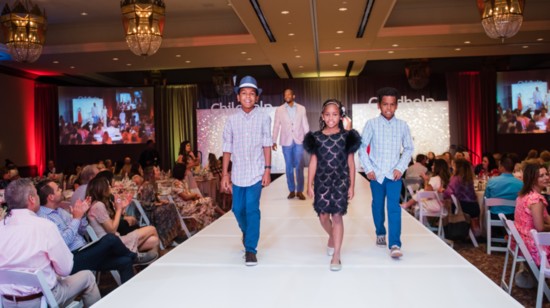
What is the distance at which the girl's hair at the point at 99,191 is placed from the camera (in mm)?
4629

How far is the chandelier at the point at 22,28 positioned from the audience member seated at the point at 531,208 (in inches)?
211

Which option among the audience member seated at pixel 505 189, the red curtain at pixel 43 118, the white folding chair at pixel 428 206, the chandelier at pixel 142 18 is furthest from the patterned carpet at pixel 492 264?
the red curtain at pixel 43 118

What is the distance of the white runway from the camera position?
279cm

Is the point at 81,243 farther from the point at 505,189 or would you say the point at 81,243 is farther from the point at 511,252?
the point at 505,189

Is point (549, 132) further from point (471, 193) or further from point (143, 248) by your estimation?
point (143, 248)

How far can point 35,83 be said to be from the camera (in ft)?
48.4

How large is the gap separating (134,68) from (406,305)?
12.1m

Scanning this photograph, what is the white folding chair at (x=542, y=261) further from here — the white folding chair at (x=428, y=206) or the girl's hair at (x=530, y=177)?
the white folding chair at (x=428, y=206)

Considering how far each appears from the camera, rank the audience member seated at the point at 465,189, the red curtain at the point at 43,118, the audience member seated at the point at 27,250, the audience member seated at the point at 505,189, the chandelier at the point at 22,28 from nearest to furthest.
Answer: the audience member seated at the point at 27,250, the audience member seated at the point at 505,189, the chandelier at the point at 22,28, the audience member seated at the point at 465,189, the red curtain at the point at 43,118

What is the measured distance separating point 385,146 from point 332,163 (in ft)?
1.61

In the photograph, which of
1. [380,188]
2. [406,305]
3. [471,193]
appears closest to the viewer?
[406,305]

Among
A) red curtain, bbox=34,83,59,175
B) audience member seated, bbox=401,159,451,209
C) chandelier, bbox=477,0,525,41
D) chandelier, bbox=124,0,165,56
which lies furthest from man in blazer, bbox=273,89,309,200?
red curtain, bbox=34,83,59,175

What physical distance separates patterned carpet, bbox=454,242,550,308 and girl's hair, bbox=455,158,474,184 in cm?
77

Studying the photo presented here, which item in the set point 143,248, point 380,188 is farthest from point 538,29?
point 143,248
